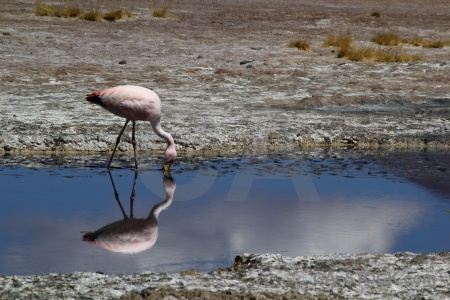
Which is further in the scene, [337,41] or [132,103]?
[337,41]

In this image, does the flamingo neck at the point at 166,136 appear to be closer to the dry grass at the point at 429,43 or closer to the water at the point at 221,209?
the water at the point at 221,209

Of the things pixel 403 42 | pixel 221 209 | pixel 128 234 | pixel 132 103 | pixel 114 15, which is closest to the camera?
pixel 128 234

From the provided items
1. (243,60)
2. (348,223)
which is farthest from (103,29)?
(348,223)

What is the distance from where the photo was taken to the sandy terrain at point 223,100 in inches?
215

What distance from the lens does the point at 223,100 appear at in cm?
1350

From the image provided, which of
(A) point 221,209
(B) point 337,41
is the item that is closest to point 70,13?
(B) point 337,41

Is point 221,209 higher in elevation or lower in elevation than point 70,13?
higher

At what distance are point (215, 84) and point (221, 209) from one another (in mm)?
7369

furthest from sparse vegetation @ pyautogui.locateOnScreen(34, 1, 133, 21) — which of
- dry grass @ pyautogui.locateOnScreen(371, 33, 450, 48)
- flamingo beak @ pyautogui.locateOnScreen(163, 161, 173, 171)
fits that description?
flamingo beak @ pyautogui.locateOnScreen(163, 161, 173, 171)

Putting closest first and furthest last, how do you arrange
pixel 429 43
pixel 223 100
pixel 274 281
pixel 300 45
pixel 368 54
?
pixel 274 281 < pixel 223 100 < pixel 368 54 < pixel 300 45 < pixel 429 43

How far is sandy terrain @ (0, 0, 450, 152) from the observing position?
36.2 ft

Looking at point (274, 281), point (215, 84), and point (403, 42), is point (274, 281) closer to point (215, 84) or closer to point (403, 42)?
point (215, 84)

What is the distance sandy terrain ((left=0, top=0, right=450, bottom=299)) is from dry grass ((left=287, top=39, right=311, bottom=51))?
41 cm

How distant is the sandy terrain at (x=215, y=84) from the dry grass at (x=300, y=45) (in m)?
0.27
